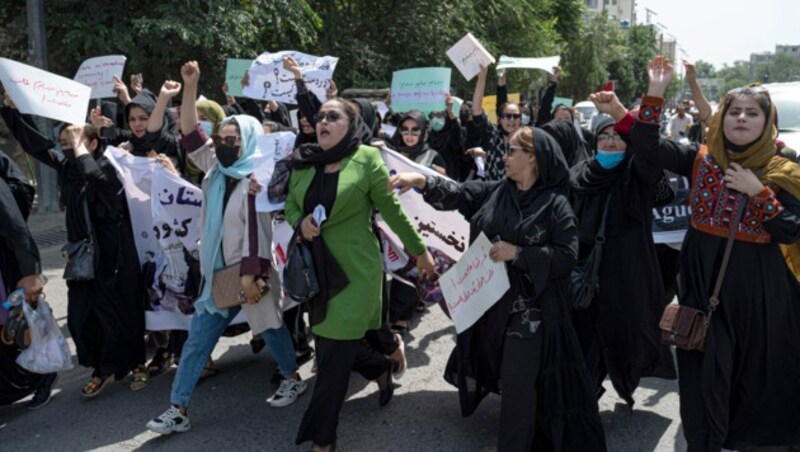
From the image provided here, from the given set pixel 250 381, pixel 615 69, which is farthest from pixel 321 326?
pixel 615 69

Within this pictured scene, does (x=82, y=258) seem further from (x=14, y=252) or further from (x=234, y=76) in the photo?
(x=234, y=76)

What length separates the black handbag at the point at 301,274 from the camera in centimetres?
356

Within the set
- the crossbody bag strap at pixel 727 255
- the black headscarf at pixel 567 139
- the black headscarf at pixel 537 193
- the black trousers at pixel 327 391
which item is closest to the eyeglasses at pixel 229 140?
the black trousers at pixel 327 391

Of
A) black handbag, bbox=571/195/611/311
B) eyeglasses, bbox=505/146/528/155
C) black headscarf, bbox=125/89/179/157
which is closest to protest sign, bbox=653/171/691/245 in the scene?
black handbag, bbox=571/195/611/311

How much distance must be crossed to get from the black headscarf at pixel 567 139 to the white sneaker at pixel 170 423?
313cm

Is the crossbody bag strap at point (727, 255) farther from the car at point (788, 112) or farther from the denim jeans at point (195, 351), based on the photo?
the car at point (788, 112)

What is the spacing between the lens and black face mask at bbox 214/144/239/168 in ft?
13.4

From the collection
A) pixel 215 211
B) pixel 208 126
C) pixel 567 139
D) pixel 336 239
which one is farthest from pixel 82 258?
pixel 567 139

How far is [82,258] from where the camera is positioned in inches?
177

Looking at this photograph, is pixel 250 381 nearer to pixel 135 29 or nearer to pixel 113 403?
pixel 113 403

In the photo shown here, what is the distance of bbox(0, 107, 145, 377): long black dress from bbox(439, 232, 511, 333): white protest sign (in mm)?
2264

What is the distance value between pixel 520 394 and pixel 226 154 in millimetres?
2116

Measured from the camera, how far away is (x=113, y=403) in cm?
461

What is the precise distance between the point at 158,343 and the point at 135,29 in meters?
8.19
